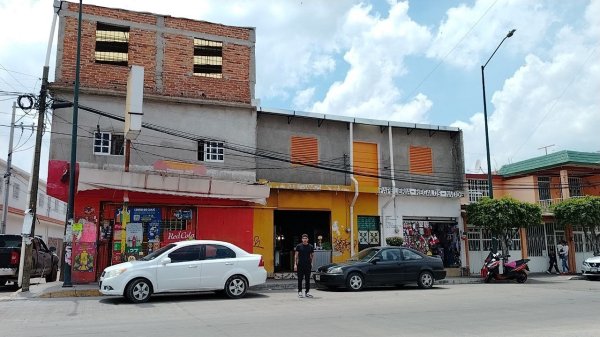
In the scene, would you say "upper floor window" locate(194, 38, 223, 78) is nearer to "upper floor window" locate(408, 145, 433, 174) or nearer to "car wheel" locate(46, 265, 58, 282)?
"upper floor window" locate(408, 145, 433, 174)

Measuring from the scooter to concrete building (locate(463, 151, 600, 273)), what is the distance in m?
3.64

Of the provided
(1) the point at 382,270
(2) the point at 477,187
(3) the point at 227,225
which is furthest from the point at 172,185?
(2) the point at 477,187

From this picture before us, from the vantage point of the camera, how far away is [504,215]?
21.3 meters

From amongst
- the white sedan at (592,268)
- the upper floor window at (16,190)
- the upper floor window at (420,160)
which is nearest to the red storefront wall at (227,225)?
the upper floor window at (420,160)

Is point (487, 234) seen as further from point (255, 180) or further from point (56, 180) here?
point (56, 180)

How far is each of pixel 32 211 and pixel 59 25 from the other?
7273 millimetres

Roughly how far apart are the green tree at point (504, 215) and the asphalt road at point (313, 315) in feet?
22.2

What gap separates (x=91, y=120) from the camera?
59.5 ft

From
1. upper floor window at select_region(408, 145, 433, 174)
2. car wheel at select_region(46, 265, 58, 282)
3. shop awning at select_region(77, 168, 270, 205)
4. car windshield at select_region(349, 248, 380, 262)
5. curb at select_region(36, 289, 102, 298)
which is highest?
upper floor window at select_region(408, 145, 433, 174)

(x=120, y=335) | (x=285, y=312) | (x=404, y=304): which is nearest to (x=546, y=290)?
(x=404, y=304)

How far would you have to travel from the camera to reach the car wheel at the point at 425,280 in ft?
56.1

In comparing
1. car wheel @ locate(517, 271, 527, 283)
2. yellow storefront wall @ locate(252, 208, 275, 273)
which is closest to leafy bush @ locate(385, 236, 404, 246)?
car wheel @ locate(517, 271, 527, 283)

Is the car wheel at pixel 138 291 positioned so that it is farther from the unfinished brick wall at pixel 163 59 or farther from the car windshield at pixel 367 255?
the unfinished brick wall at pixel 163 59

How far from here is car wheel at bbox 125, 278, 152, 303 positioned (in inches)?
490
